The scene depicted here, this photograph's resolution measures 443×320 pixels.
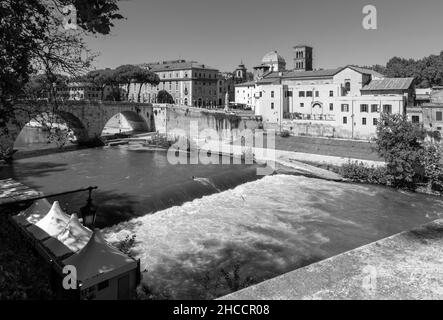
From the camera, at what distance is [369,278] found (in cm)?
745

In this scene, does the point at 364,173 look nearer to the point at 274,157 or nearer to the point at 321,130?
the point at 274,157

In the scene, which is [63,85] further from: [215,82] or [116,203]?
[215,82]

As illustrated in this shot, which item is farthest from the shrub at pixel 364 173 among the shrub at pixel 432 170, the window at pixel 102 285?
the window at pixel 102 285

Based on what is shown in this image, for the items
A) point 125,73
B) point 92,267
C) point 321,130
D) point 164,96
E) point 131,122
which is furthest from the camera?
point 164,96

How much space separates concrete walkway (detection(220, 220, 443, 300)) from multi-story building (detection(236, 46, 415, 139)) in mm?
44910

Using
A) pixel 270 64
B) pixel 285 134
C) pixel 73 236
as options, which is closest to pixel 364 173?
pixel 285 134

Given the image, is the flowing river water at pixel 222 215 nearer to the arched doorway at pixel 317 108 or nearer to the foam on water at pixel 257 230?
the foam on water at pixel 257 230

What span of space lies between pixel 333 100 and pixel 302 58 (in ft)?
146

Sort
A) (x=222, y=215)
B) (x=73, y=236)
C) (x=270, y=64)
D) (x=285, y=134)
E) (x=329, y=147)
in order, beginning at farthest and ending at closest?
1. (x=270, y=64)
2. (x=285, y=134)
3. (x=329, y=147)
4. (x=222, y=215)
5. (x=73, y=236)

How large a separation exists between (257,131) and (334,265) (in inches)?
2090

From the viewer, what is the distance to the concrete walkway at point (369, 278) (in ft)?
22.8

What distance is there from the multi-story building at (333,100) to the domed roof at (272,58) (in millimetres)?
34859

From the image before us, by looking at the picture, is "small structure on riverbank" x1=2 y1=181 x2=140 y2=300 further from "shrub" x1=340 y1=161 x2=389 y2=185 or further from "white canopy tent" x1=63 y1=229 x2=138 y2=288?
"shrub" x1=340 y1=161 x2=389 y2=185
